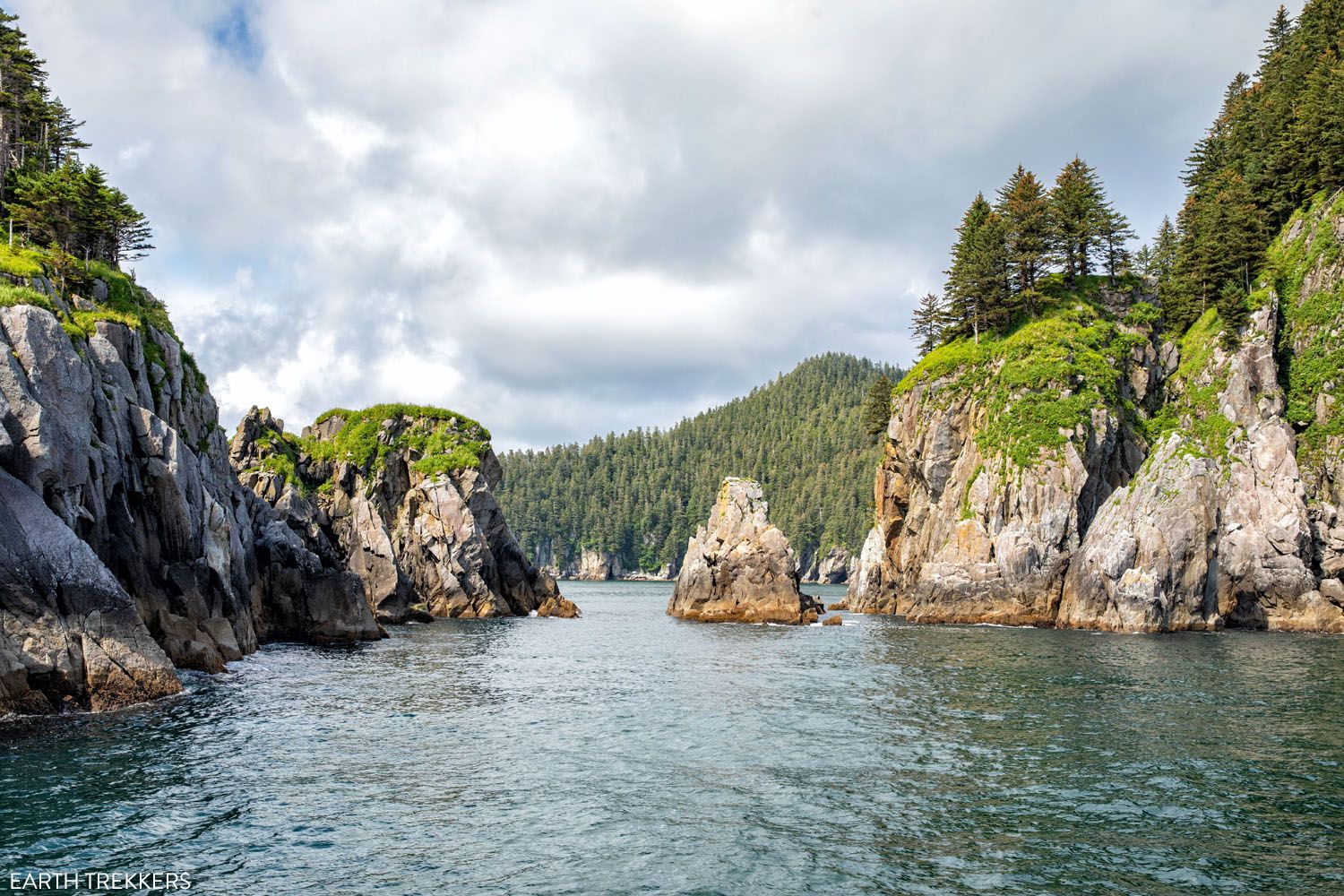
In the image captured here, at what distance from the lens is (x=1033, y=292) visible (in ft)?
301

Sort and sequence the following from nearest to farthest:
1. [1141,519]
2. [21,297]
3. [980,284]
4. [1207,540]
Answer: [21,297] → [1207,540] → [1141,519] → [980,284]

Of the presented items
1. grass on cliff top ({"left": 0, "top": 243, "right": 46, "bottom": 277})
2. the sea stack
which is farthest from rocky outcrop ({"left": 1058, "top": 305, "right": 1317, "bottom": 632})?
grass on cliff top ({"left": 0, "top": 243, "right": 46, "bottom": 277})

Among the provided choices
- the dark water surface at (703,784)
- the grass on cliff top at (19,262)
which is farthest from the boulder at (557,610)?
the grass on cliff top at (19,262)

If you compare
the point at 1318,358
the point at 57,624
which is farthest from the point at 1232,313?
the point at 57,624

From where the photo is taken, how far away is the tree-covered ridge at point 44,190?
5106 cm

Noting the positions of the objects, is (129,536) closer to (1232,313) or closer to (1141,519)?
(1141,519)

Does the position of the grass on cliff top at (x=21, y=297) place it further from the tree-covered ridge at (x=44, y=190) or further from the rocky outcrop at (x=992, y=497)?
the rocky outcrop at (x=992, y=497)

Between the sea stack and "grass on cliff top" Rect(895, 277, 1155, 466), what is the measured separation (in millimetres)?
22266

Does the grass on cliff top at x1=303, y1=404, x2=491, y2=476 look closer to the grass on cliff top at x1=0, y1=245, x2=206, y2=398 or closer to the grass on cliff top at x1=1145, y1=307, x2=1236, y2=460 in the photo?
the grass on cliff top at x1=0, y1=245, x2=206, y2=398

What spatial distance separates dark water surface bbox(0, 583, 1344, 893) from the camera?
16109mm

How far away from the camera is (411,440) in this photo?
99125mm

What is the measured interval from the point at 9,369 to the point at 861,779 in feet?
101

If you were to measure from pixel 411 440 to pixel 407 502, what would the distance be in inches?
373

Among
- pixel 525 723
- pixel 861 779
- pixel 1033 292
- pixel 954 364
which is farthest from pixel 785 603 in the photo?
pixel 861 779
